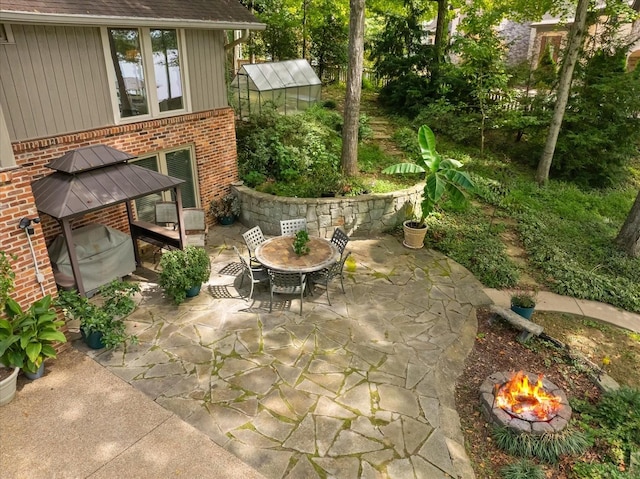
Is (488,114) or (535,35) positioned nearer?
(488,114)

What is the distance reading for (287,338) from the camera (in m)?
6.91

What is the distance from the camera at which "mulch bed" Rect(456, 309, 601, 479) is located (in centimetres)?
509

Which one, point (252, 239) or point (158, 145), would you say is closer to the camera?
point (252, 239)

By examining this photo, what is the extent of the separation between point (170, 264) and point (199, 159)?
3.62 m

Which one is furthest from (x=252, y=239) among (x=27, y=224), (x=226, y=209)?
(x=27, y=224)

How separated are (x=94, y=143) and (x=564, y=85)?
12.4 m

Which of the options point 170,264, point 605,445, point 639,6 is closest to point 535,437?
point 605,445

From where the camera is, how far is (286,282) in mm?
7441

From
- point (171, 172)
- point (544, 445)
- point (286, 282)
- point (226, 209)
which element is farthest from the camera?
point (226, 209)

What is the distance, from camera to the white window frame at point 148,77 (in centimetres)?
803

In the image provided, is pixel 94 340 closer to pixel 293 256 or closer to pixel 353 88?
pixel 293 256

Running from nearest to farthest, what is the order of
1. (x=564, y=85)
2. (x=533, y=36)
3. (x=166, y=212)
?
(x=166, y=212), (x=564, y=85), (x=533, y=36)

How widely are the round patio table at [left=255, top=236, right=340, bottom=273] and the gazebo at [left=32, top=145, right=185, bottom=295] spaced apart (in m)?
2.16

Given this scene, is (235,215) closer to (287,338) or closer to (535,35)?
(287,338)
